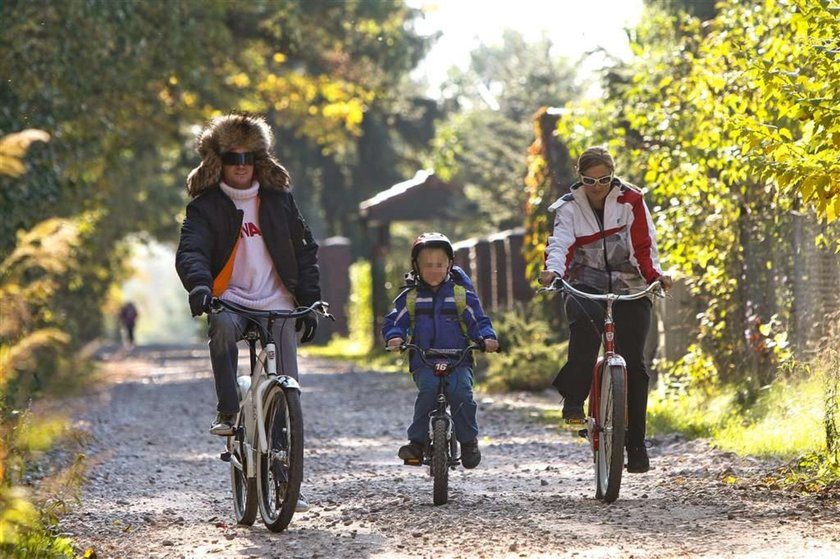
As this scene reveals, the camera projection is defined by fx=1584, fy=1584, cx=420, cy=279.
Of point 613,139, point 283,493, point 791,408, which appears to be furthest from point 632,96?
point 283,493

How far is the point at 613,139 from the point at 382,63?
18.6 metres

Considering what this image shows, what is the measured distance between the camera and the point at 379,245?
31109 millimetres

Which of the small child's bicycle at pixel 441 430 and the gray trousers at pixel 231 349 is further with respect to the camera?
the small child's bicycle at pixel 441 430

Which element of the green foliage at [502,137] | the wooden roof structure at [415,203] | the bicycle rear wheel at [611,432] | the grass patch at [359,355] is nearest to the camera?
the bicycle rear wheel at [611,432]

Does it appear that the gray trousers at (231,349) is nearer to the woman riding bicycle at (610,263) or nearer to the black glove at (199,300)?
the black glove at (199,300)

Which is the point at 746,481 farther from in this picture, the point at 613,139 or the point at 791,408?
the point at 613,139

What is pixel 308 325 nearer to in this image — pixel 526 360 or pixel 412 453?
pixel 412 453

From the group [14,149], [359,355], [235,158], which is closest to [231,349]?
[235,158]

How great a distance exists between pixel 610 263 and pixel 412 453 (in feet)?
4.81

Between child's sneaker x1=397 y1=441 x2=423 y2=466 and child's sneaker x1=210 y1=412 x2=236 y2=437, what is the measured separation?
1.00m

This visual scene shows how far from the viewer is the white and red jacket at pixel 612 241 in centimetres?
845

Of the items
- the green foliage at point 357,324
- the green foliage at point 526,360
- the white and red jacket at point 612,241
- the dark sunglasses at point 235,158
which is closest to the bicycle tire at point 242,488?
the dark sunglasses at point 235,158

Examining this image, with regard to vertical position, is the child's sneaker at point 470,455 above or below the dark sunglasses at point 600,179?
below

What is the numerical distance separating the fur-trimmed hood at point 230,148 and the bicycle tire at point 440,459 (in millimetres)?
1459
